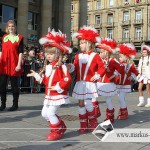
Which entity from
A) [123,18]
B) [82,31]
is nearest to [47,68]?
[82,31]

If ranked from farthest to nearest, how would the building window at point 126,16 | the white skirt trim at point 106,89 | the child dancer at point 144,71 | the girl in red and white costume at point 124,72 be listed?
1. the building window at point 126,16
2. the child dancer at point 144,71
3. the girl in red and white costume at point 124,72
4. the white skirt trim at point 106,89

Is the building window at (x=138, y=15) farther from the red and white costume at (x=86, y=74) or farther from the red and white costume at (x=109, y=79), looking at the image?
the red and white costume at (x=86, y=74)

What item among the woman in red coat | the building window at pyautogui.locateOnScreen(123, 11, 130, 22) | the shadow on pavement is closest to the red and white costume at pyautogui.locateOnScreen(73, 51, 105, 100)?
the shadow on pavement

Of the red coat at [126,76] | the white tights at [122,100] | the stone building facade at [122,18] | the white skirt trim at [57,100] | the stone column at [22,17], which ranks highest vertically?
the stone building facade at [122,18]

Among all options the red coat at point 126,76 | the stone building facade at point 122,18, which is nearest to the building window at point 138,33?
the stone building facade at point 122,18

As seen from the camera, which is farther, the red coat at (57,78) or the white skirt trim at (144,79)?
the white skirt trim at (144,79)

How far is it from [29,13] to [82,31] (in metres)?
33.7

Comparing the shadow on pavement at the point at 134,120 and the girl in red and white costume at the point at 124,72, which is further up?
the girl in red and white costume at the point at 124,72

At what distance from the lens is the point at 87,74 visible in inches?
215

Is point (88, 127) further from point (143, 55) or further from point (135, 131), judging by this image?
point (143, 55)

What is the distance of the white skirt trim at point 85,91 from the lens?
5.41m

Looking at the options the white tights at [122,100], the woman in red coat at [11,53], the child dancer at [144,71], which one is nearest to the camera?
the white tights at [122,100]

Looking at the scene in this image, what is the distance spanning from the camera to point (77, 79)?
5.55 meters

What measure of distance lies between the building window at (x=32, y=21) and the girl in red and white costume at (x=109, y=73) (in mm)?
32179
